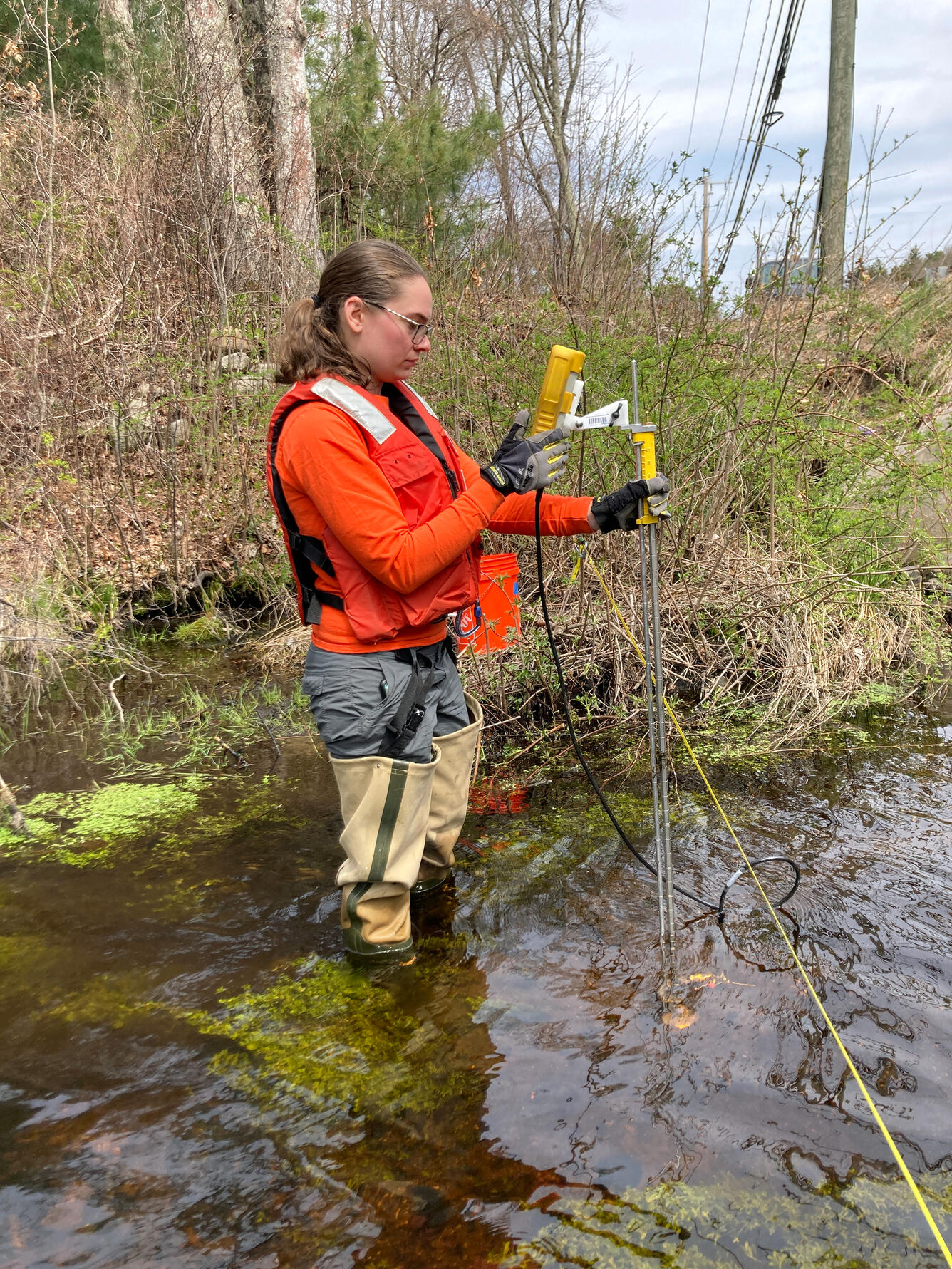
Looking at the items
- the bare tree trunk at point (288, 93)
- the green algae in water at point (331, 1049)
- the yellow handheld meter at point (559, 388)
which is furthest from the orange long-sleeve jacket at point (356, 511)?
the bare tree trunk at point (288, 93)

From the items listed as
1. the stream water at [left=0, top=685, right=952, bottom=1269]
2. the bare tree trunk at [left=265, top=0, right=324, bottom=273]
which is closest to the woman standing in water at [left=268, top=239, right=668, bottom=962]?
the stream water at [left=0, top=685, right=952, bottom=1269]

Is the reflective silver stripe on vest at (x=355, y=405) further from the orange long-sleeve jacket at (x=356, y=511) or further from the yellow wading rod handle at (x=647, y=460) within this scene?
the yellow wading rod handle at (x=647, y=460)

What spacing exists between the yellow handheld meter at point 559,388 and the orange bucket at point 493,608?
73 centimetres

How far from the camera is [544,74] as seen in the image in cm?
1812

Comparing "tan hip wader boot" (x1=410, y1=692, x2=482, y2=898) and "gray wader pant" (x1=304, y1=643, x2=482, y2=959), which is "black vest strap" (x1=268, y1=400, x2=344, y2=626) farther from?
"tan hip wader boot" (x1=410, y1=692, x2=482, y2=898)

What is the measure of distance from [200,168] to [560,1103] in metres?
6.85

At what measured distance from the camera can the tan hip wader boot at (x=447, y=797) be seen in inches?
114

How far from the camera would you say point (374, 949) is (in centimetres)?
271

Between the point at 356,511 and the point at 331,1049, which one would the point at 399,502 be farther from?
the point at 331,1049

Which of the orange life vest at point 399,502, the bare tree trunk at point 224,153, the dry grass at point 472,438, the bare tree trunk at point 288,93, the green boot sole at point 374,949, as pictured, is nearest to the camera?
the orange life vest at point 399,502

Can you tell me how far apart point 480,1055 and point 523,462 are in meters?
1.59

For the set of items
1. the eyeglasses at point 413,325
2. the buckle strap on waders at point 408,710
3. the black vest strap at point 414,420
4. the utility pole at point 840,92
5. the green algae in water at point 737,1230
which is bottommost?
the green algae in water at point 737,1230

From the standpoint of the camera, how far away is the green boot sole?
8.88 ft

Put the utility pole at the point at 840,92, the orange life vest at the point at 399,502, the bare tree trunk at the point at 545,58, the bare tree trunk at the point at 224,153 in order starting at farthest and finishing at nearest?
the bare tree trunk at the point at 545,58 → the utility pole at the point at 840,92 → the bare tree trunk at the point at 224,153 → the orange life vest at the point at 399,502
